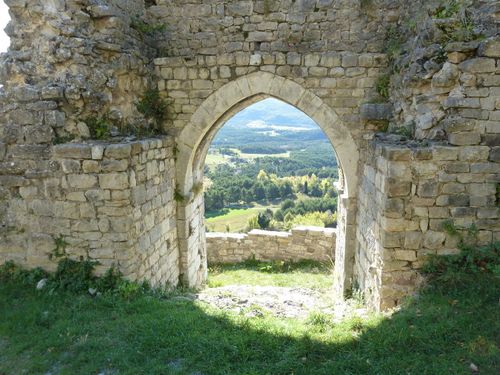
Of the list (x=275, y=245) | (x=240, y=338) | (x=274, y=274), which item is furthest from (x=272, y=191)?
(x=240, y=338)

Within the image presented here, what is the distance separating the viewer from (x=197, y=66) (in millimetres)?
5922

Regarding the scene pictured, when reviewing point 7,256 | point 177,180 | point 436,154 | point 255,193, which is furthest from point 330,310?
point 255,193

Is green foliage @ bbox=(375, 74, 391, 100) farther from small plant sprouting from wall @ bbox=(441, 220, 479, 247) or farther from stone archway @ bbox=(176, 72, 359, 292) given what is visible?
small plant sprouting from wall @ bbox=(441, 220, 479, 247)

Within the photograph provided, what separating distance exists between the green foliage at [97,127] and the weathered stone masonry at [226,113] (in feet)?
0.26

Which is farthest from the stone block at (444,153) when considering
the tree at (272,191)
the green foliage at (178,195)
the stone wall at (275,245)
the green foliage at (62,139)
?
the tree at (272,191)

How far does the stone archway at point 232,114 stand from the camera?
19.3ft

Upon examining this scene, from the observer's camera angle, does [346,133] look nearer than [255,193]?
Yes

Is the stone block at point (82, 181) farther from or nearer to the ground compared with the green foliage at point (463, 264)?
farther from the ground

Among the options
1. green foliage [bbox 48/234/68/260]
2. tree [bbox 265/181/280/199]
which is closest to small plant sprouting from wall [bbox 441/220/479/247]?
green foliage [bbox 48/234/68/260]

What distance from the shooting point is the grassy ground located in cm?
323

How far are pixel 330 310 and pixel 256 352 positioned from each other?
229 cm

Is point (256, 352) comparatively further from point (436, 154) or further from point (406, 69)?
point (406, 69)

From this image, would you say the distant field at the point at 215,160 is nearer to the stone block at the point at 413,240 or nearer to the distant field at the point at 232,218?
the distant field at the point at 232,218

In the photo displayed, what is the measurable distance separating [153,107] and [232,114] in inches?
58.9
